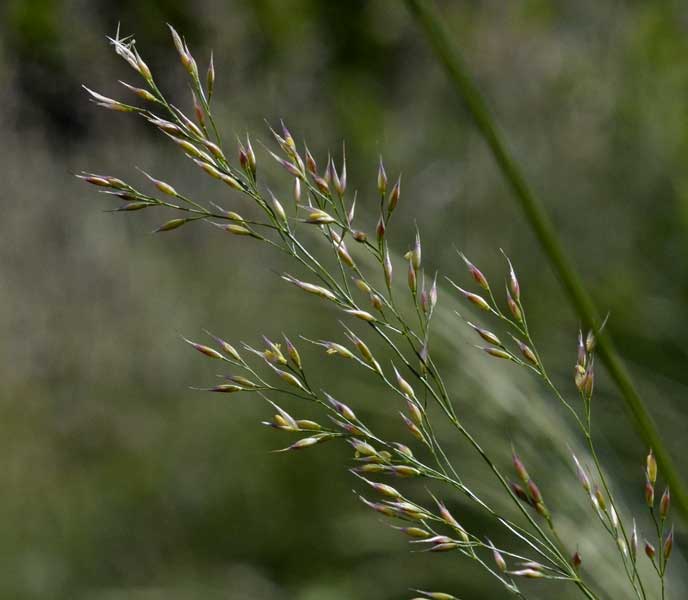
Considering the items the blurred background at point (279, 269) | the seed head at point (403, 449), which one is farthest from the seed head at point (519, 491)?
the blurred background at point (279, 269)

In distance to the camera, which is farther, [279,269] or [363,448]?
[279,269]

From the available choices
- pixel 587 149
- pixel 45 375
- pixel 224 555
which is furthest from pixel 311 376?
pixel 45 375

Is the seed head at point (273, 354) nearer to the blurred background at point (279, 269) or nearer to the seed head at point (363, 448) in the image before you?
the seed head at point (363, 448)

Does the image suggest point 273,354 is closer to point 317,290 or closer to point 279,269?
point 317,290

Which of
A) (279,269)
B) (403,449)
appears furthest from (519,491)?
(279,269)

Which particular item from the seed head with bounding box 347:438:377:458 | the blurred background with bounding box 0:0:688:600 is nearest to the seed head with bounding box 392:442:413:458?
the seed head with bounding box 347:438:377:458

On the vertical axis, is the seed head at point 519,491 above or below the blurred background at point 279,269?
above

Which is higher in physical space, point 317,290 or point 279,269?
point 317,290

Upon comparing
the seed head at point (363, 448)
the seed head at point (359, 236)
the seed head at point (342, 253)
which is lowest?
the seed head at point (363, 448)

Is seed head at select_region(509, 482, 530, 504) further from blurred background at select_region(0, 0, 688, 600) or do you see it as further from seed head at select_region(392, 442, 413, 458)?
blurred background at select_region(0, 0, 688, 600)
